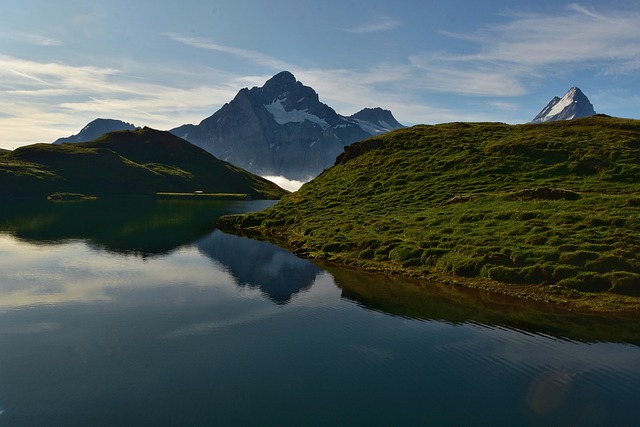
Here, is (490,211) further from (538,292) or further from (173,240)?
(173,240)

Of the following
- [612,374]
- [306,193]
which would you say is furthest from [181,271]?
[306,193]

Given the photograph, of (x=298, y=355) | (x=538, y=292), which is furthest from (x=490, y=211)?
(x=298, y=355)

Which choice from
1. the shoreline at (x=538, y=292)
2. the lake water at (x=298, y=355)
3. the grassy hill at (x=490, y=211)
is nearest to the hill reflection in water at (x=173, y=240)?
the lake water at (x=298, y=355)

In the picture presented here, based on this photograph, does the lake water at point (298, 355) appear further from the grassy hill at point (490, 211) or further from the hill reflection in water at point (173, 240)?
the grassy hill at point (490, 211)

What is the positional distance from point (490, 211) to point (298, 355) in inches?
1950

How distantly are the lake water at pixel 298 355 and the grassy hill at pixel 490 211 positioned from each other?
6.36 m

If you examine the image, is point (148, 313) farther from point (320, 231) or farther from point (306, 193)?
point (306, 193)

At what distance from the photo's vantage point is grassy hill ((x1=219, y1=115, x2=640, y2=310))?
47.5m

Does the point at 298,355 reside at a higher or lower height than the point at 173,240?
lower

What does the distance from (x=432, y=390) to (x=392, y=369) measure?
3.59 m

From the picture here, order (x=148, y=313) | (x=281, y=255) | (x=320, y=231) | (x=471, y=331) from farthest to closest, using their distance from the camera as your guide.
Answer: (x=320, y=231), (x=281, y=255), (x=148, y=313), (x=471, y=331)

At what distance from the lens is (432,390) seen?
84.5 ft

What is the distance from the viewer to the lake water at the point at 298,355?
23312 mm

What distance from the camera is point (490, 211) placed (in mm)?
68500
